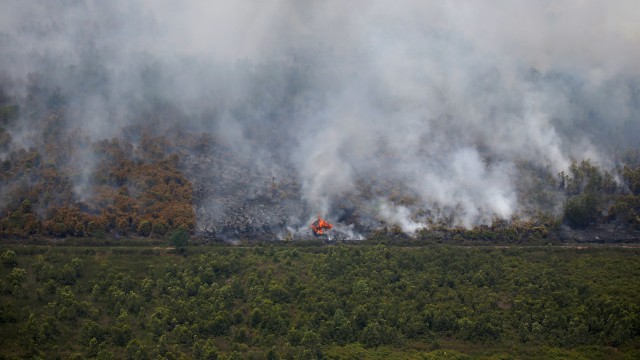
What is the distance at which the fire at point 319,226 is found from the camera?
493 ft

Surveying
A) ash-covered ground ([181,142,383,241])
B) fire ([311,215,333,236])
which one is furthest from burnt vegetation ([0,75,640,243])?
fire ([311,215,333,236])

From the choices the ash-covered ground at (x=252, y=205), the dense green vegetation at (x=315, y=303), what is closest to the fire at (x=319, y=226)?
the ash-covered ground at (x=252, y=205)

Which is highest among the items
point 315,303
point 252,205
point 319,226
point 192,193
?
point 192,193

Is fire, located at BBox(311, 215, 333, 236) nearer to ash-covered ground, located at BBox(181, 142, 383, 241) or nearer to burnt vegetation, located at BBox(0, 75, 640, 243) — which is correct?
ash-covered ground, located at BBox(181, 142, 383, 241)

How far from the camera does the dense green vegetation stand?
398ft

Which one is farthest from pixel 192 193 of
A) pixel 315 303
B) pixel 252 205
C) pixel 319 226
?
pixel 315 303

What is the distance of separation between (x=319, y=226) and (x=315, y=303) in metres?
23.6

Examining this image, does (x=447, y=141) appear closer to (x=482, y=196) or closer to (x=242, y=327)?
(x=482, y=196)

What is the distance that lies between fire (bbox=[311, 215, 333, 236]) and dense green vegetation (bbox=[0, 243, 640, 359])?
727 centimetres

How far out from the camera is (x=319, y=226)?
15100 cm

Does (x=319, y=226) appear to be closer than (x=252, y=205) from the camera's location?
Yes

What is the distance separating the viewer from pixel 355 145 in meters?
169

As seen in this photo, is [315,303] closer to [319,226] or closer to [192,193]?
[319,226]

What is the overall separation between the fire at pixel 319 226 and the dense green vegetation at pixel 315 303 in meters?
7.27
